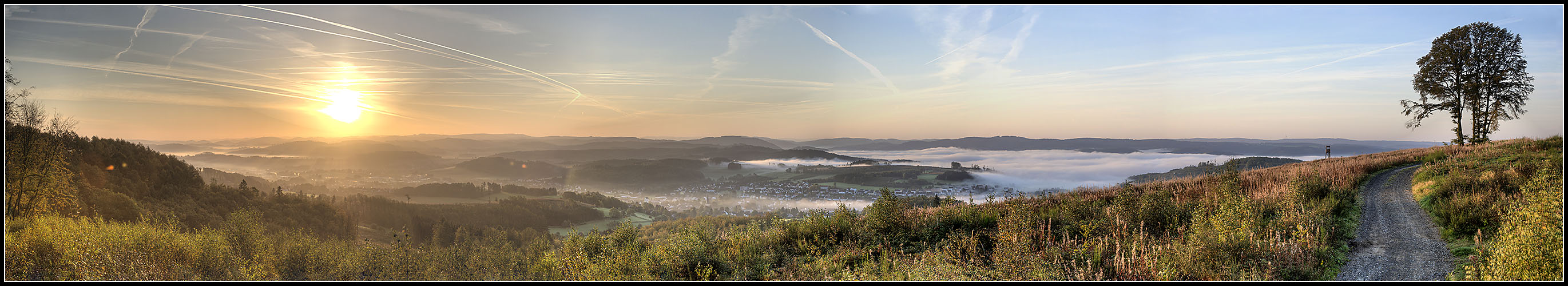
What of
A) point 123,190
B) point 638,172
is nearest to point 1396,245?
point 123,190

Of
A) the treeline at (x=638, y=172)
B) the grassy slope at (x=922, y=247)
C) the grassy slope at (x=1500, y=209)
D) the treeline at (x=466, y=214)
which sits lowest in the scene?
the treeline at (x=466, y=214)

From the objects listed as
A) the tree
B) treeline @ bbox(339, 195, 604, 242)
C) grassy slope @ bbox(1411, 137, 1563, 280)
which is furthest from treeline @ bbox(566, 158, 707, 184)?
grassy slope @ bbox(1411, 137, 1563, 280)

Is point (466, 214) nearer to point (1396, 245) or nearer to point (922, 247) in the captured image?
point (922, 247)

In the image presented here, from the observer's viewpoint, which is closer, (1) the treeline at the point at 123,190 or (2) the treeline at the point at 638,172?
(1) the treeline at the point at 123,190

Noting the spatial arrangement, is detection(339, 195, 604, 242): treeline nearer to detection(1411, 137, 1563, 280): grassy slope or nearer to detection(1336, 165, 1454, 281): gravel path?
detection(1336, 165, 1454, 281): gravel path

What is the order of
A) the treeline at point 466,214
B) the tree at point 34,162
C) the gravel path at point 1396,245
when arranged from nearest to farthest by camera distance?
1. the gravel path at point 1396,245
2. the tree at point 34,162
3. the treeline at point 466,214

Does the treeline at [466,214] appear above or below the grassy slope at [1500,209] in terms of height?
below

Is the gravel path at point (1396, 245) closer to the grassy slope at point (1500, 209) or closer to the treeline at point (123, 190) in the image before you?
the grassy slope at point (1500, 209)

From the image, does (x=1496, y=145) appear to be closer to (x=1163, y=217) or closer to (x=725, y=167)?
(x=1163, y=217)

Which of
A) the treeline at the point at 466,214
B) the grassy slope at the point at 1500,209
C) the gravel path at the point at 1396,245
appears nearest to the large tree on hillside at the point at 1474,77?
the grassy slope at the point at 1500,209
